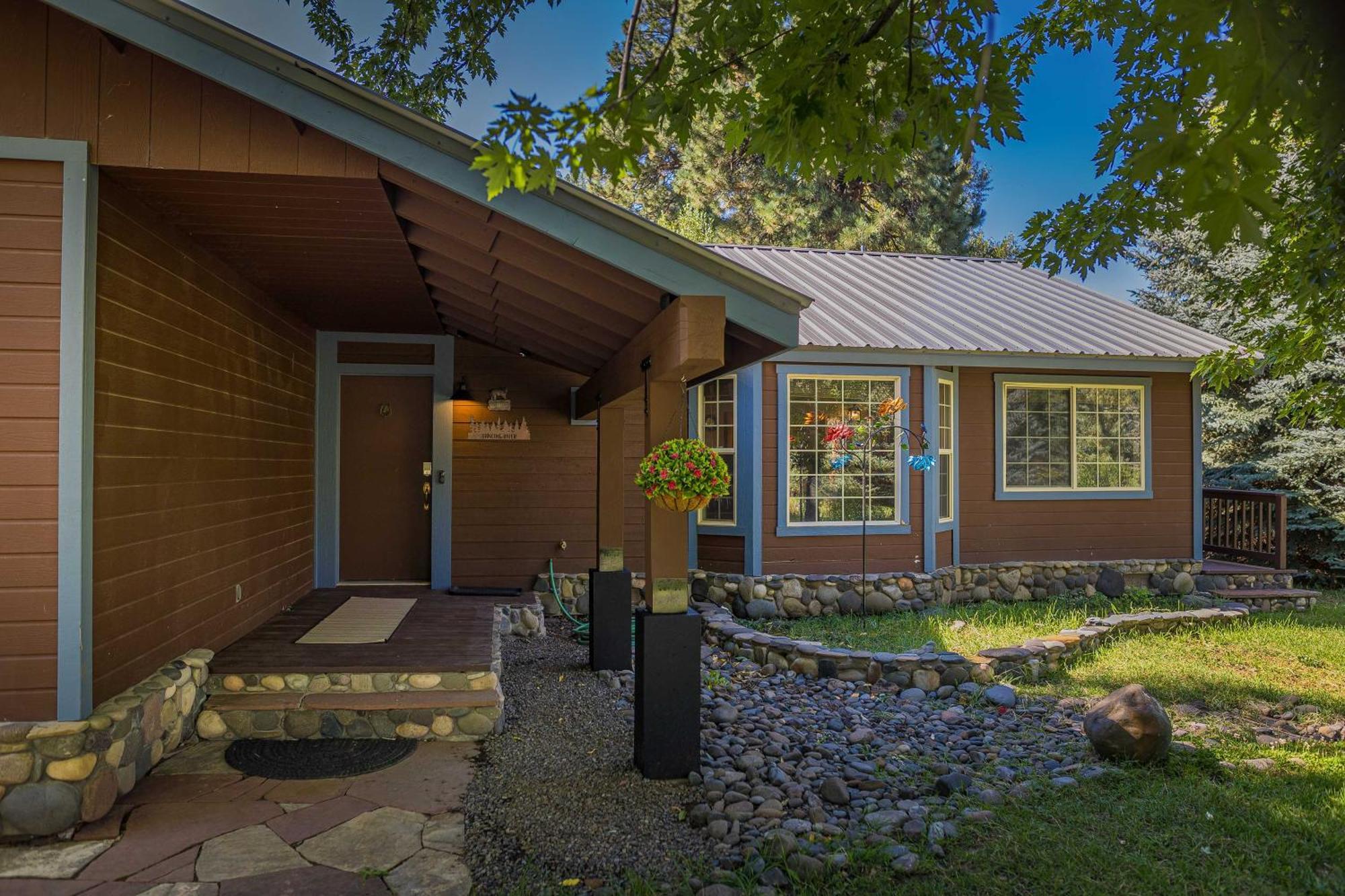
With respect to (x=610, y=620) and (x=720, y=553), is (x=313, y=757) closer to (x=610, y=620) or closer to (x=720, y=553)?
(x=610, y=620)

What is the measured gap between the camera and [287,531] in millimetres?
6348

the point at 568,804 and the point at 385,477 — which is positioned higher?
the point at 385,477

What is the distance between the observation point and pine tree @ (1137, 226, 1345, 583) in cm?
1123

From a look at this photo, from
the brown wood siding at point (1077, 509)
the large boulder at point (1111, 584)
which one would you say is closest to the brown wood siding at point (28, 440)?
the brown wood siding at point (1077, 509)

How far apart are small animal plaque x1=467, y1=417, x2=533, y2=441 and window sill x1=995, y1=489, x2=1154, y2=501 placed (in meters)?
5.11

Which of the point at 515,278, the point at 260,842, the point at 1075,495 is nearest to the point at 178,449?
the point at 515,278

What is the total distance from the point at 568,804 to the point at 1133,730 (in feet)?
8.86

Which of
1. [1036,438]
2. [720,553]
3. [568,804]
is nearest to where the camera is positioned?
[568,804]

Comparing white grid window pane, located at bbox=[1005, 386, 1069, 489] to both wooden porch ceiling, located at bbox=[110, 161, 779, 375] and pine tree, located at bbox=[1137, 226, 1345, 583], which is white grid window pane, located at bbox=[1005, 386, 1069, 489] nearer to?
pine tree, located at bbox=[1137, 226, 1345, 583]

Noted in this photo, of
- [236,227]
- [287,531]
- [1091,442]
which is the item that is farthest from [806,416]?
[236,227]

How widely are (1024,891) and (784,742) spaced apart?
1659 millimetres

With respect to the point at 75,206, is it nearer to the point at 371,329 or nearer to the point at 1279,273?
the point at 371,329

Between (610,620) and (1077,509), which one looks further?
(1077,509)

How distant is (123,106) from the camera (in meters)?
3.33
